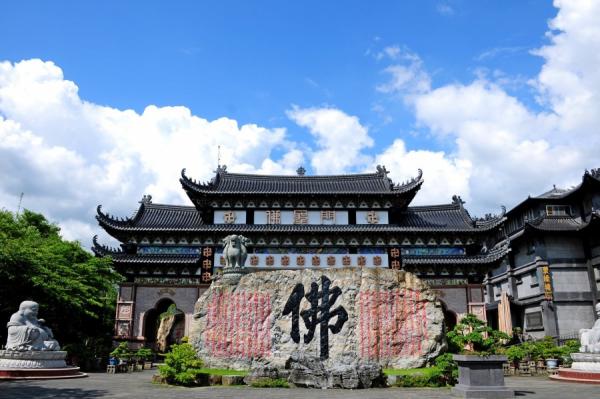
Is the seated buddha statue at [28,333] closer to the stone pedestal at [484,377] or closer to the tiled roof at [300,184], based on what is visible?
the stone pedestal at [484,377]

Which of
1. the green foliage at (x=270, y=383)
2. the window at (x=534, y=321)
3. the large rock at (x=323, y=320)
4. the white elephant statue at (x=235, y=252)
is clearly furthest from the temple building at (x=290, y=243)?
the green foliage at (x=270, y=383)

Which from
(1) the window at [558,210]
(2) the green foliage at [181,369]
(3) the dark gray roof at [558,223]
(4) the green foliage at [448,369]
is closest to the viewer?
(2) the green foliage at [181,369]

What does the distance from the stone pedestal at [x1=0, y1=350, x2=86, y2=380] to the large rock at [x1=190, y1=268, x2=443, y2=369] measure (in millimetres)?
4740

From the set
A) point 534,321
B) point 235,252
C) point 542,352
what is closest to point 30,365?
point 235,252

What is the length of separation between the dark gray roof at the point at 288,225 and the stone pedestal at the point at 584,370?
14.0m

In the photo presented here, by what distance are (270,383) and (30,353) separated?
324 inches

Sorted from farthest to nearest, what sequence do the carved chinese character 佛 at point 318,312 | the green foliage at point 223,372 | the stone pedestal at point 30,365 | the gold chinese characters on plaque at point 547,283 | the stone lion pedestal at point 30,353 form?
1. the gold chinese characters on plaque at point 547,283
2. the carved chinese character 佛 at point 318,312
3. the green foliage at point 223,372
4. the stone lion pedestal at point 30,353
5. the stone pedestal at point 30,365

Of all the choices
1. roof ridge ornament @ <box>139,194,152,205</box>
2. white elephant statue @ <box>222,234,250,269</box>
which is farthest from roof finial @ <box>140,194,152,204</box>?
white elephant statue @ <box>222,234,250,269</box>

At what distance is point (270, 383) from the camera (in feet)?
45.9

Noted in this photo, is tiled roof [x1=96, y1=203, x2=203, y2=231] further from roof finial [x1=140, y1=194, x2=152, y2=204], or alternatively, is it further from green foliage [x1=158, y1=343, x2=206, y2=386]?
green foliage [x1=158, y1=343, x2=206, y2=386]

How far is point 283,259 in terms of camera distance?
1150 inches

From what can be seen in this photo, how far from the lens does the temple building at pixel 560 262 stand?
32.1m

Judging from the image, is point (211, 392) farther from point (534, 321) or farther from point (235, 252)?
point (534, 321)

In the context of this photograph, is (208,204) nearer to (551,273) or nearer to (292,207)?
(292,207)
